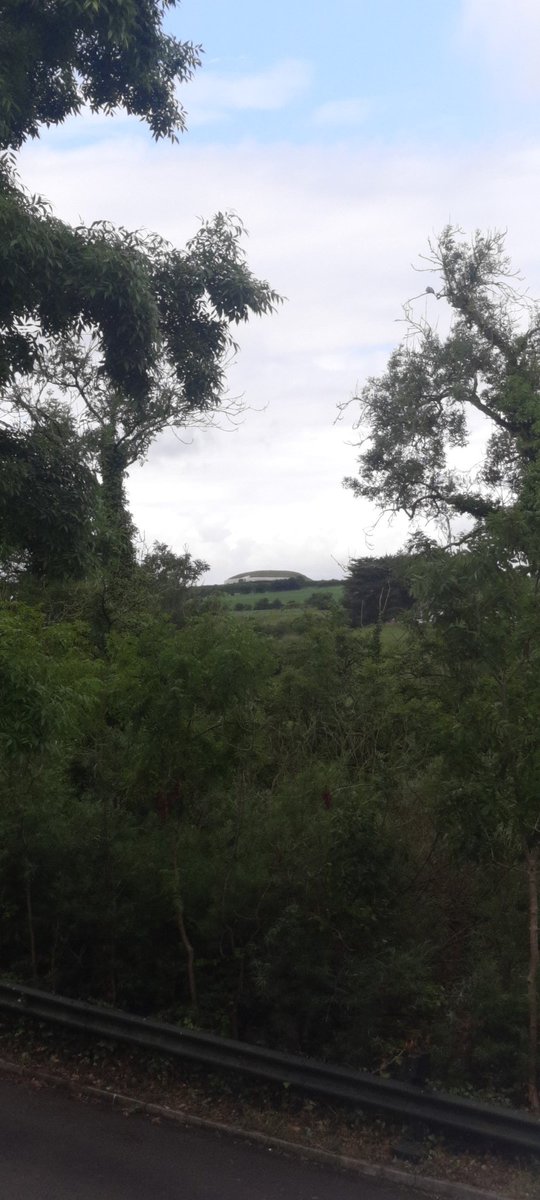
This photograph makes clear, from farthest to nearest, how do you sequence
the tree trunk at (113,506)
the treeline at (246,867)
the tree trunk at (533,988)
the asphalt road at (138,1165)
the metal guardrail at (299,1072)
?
the tree trunk at (113,506), the treeline at (246,867), the tree trunk at (533,988), the metal guardrail at (299,1072), the asphalt road at (138,1165)

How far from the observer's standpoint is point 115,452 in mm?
15289

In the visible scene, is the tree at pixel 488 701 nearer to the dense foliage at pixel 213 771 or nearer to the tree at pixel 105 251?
the dense foliage at pixel 213 771

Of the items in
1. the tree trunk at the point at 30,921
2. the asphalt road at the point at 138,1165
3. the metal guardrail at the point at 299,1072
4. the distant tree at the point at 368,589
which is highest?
the distant tree at the point at 368,589

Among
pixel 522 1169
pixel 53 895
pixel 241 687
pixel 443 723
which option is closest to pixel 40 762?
pixel 53 895

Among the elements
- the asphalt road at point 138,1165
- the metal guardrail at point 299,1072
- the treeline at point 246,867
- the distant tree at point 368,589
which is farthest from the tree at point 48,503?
the distant tree at point 368,589

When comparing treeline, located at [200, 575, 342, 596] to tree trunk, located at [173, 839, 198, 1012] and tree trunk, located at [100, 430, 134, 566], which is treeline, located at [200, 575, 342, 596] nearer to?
tree trunk, located at [100, 430, 134, 566]

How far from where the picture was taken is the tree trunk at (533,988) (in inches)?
273

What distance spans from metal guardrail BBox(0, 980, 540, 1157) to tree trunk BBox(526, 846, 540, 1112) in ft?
2.32

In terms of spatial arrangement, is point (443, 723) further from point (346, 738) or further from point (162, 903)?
point (346, 738)

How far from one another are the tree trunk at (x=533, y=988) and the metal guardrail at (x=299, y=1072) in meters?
0.71

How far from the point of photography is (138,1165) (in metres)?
6.40

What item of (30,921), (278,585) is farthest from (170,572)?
(30,921)

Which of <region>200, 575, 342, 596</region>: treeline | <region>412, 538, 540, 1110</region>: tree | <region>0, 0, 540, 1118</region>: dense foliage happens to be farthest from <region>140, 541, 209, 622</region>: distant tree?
<region>412, 538, 540, 1110</region>: tree

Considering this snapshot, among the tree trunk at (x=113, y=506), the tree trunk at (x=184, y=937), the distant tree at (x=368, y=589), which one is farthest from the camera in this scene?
the distant tree at (x=368, y=589)
